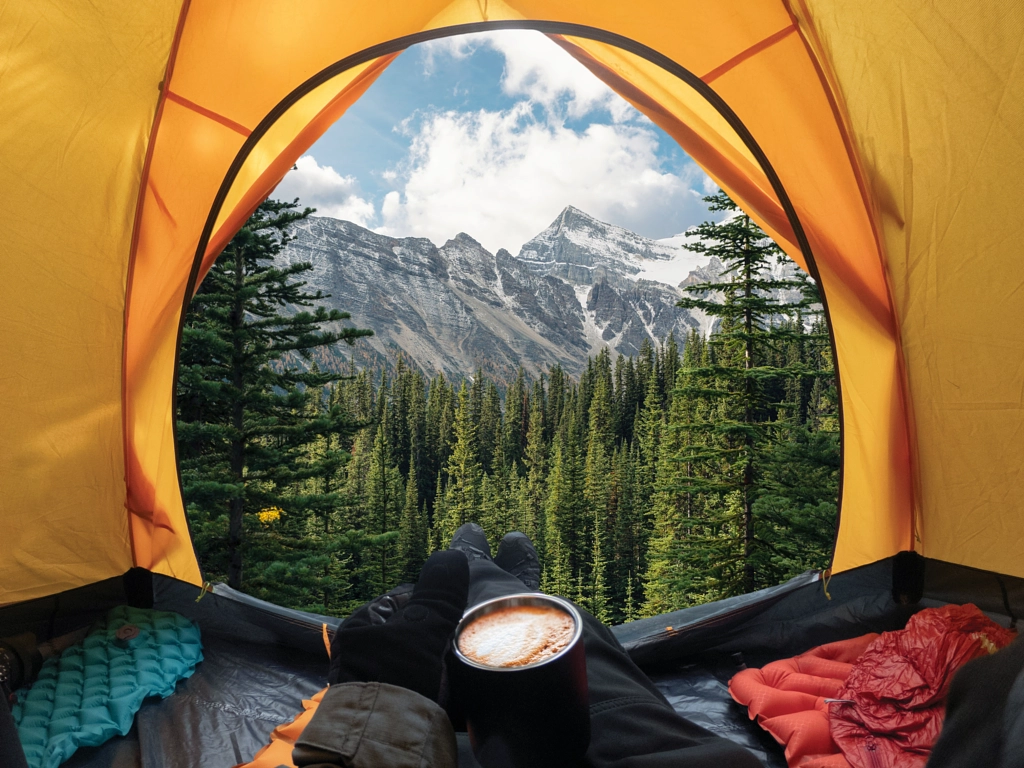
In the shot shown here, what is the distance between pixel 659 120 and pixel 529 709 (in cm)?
222

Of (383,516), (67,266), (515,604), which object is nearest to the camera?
(515,604)

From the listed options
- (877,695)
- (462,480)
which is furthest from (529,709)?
(462,480)

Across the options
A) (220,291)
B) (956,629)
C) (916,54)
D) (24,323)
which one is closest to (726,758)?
(956,629)

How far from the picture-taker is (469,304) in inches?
5221

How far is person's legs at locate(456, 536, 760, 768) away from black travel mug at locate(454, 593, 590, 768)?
0.09 meters

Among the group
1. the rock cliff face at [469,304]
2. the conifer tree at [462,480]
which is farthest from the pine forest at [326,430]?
the rock cliff face at [469,304]

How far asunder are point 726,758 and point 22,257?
7.38 ft

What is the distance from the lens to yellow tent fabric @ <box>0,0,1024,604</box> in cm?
151

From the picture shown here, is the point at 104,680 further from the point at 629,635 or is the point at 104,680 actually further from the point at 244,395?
the point at 244,395

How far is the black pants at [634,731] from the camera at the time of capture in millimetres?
838

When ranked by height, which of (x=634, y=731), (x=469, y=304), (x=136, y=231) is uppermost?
(x=469, y=304)

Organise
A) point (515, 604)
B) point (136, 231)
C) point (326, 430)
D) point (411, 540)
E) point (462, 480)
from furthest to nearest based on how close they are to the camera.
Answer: point (462, 480), point (411, 540), point (326, 430), point (136, 231), point (515, 604)

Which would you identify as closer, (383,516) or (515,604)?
(515,604)

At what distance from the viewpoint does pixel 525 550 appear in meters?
2.49
